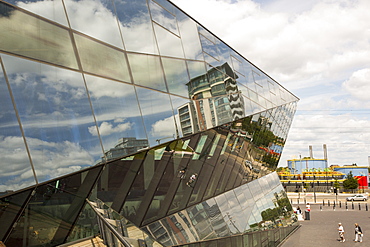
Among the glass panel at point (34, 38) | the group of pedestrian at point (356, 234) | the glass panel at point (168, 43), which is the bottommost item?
the group of pedestrian at point (356, 234)

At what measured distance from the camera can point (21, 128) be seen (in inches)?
235

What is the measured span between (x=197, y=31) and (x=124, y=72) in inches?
209

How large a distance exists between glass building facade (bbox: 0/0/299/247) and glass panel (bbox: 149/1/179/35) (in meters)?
0.04

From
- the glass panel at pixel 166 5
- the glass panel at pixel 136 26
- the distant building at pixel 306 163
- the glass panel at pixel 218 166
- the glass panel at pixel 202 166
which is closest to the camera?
the glass panel at pixel 136 26

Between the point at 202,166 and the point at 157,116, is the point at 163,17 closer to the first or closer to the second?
the point at 157,116

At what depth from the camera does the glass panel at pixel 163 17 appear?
1071cm

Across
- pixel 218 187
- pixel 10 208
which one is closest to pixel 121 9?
pixel 10 208

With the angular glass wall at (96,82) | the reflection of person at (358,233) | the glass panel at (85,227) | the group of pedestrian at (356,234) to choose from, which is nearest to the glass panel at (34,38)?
the angular glass wall at (96,82)

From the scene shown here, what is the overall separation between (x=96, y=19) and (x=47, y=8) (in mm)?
1488

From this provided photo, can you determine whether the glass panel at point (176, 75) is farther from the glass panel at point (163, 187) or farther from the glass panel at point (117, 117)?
the glass panel at point (117, 117)

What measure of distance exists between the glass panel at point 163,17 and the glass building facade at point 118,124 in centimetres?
4

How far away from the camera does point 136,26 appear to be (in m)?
9.83

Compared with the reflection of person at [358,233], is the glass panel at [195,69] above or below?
above

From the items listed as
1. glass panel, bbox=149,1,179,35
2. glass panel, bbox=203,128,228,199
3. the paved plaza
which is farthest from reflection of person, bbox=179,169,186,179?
the paved plaza
